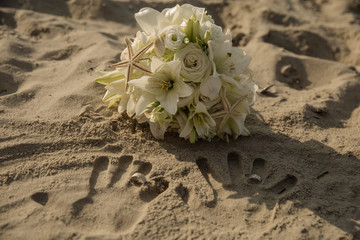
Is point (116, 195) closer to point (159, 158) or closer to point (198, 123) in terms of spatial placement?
point (159, 158)

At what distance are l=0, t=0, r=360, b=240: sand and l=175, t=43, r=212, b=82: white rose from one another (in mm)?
585

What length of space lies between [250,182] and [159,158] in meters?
0.63

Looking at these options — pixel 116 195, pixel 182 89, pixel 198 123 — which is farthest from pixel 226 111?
pixel 116 195

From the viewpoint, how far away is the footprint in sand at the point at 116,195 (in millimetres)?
2139

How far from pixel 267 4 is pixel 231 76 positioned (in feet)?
9.60

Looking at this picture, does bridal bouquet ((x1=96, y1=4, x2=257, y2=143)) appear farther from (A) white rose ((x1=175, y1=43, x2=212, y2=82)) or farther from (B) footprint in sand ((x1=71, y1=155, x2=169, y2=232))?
(B) footprint in sand ((x1=71, y1=155, x2=169, y2=232))

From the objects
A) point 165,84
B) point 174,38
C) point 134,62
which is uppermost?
point 174,38

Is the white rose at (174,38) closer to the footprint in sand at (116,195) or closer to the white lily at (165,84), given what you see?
the white lily at (165,84)

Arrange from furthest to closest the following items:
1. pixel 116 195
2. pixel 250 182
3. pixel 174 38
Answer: pixel 250 182, pixel 174 38, pixel 116 195

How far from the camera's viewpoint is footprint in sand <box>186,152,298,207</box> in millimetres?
2381

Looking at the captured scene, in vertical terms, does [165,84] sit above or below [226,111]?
above

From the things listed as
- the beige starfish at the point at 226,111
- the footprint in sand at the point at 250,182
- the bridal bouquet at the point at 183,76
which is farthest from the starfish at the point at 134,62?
the footprint in sand at the point at 250,182

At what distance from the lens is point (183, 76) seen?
2393 millimetres

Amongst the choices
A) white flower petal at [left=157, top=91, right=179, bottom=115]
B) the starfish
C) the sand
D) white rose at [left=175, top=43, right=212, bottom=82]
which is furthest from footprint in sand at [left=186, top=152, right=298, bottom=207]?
the starfish
